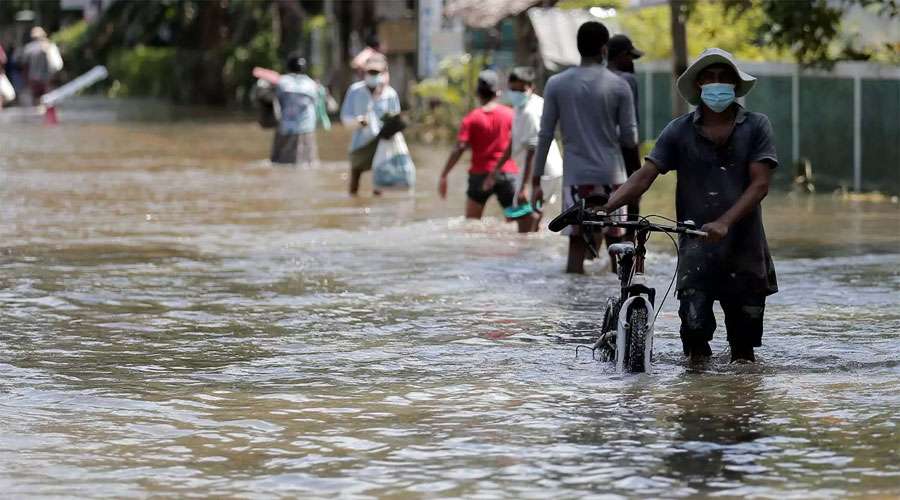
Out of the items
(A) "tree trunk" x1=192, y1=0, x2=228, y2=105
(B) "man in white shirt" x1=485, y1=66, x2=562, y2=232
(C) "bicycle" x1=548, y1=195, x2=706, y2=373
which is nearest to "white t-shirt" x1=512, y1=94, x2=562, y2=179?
(B) "man in white shirt" x1=485, y1=66, x2=562, y2=232

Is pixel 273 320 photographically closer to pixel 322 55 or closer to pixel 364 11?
pixel 364 11

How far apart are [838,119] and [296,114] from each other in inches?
298

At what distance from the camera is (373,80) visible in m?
20.6

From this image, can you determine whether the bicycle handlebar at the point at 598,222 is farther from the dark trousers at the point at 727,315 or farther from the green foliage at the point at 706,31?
the green foliage at the point at 706,31

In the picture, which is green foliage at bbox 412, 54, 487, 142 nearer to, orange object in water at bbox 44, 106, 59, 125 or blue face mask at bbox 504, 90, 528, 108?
orange object in water at bbox 44, 106, 59, 125

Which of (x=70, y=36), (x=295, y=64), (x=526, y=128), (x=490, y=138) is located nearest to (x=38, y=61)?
(x=295, y=64)

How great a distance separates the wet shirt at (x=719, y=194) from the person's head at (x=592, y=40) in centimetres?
353

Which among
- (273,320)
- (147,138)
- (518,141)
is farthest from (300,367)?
(147,138)

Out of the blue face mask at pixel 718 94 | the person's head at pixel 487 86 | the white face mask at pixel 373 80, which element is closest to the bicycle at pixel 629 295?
the blue face mask at pixel 718 94

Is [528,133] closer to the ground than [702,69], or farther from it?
closer to the ground

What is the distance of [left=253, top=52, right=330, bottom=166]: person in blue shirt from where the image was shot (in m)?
25.3

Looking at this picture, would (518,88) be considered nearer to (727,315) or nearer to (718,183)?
(727,315)

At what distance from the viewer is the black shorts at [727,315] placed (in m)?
9.04

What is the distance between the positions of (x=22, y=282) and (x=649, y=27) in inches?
633
